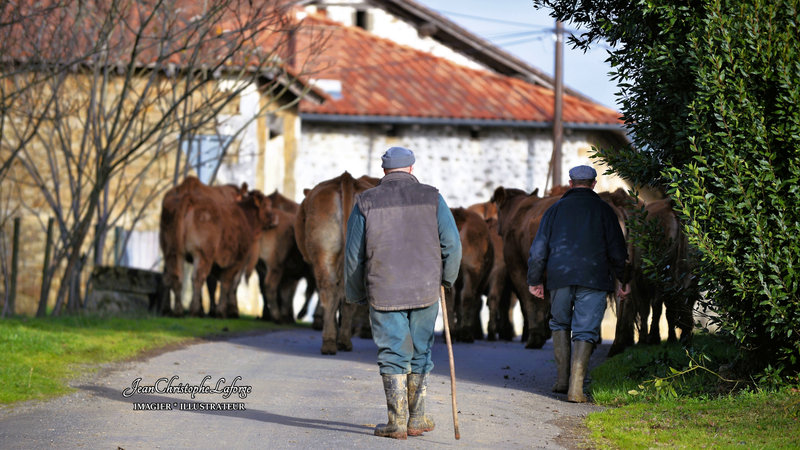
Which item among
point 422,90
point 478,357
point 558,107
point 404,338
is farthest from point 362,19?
point 404,338

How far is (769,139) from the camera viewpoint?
8336mm

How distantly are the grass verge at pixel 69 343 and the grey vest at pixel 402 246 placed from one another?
3005 mm

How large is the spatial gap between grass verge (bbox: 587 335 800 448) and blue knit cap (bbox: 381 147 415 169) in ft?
7.18

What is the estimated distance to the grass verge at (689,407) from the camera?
23.8 ft

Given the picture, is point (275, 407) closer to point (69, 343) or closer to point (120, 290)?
point (69, 343)

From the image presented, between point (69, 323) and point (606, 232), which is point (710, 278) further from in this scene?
point (69, 323)

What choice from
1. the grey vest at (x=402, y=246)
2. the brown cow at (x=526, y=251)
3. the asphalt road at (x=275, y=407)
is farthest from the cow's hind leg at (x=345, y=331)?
the grey vest at (x=402, y=246)

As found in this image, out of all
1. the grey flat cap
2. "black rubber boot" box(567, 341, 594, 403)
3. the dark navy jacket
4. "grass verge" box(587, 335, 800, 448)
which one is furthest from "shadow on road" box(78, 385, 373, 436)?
the grey flat cap

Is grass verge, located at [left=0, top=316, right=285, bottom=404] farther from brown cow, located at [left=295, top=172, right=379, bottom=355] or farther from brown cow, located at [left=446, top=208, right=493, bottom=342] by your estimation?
brown cow, located at [left=446, top=208, right=493, bottom=342]

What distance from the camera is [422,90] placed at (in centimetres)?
3200

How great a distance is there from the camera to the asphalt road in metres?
7.08

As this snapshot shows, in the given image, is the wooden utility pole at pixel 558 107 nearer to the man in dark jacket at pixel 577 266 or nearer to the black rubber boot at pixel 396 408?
the man in dark jacket at pixel 577 266

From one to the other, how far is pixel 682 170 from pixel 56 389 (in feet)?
17.1

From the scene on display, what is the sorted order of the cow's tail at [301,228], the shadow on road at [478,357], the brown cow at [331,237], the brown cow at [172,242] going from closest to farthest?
the shadow on road at [478,357] → the brown cow at [331,237] → the cow's tail at [301,228] → the brown cow at [172,242]
